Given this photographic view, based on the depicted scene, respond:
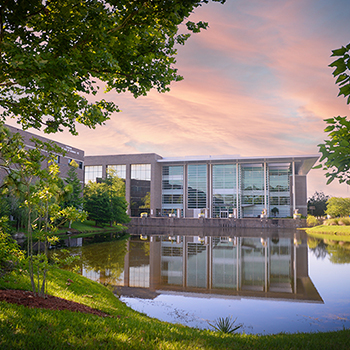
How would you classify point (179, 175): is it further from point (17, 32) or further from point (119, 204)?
point (17, 32)

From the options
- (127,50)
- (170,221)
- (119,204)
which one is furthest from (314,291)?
(170,221)

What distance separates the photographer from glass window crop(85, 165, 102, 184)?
79.3 meters

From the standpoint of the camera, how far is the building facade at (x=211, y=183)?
6988 cm

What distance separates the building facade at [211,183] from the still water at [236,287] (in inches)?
1898

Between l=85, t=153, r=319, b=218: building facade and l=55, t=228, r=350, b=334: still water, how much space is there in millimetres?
48216

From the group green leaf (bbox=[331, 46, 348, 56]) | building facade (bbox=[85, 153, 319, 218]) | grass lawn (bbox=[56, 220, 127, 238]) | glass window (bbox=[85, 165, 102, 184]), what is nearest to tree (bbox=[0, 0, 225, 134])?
green leaf (bbox=[331, 46, 348, 56])

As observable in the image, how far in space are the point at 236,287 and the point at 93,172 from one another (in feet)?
235

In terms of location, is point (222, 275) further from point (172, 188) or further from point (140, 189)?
point (140, 189)

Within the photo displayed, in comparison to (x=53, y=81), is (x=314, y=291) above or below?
below

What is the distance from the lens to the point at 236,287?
12570 millimetres

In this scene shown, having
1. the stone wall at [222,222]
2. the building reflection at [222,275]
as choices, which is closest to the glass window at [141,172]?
the stone wall at [222,222]

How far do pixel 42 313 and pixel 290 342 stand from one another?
4.55 m

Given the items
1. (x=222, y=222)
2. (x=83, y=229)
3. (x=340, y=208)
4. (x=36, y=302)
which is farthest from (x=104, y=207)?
(x=340, y=208)

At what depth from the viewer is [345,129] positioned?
13.9 feet
